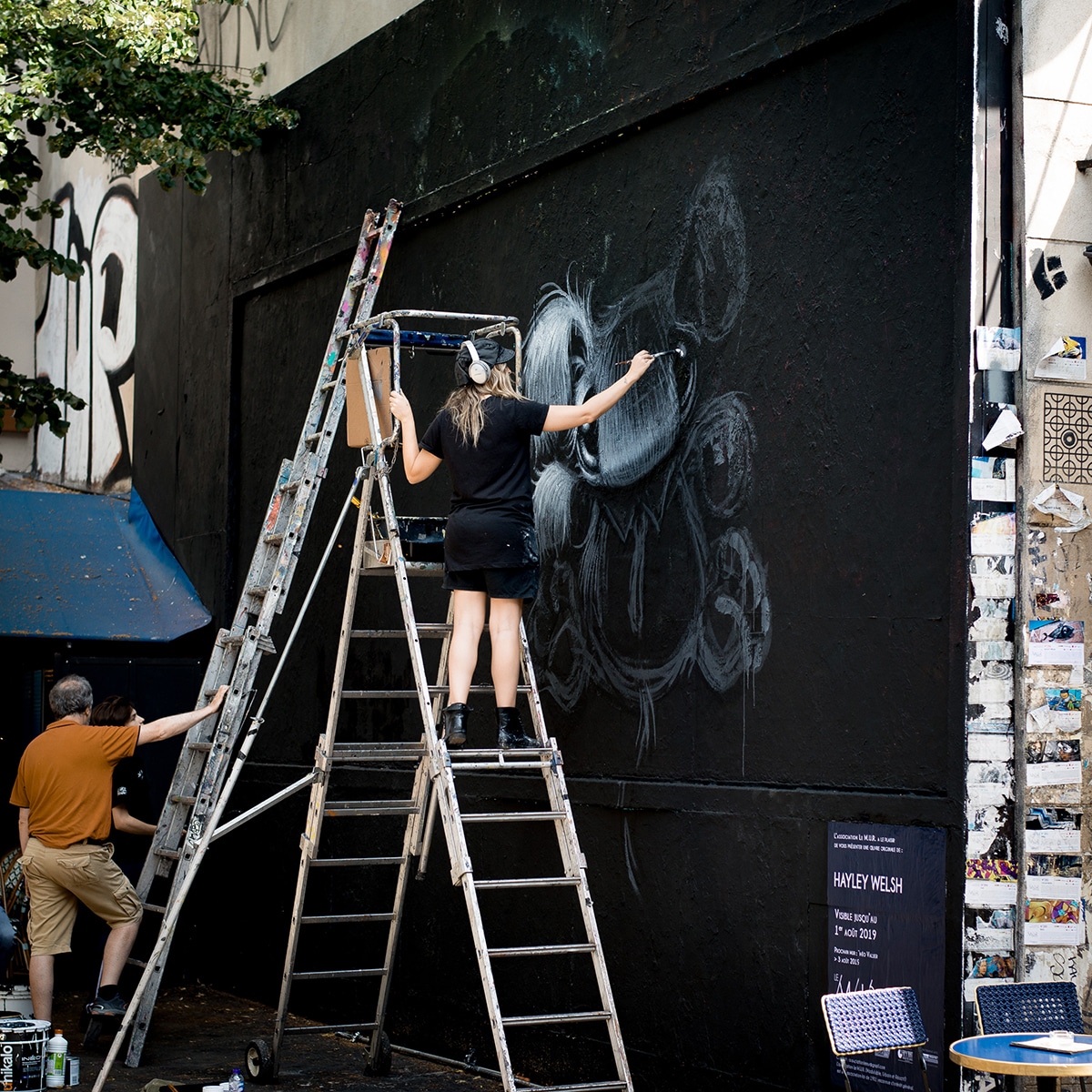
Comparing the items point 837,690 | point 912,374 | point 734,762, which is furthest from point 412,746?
point 912,374

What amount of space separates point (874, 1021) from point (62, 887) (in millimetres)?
4902

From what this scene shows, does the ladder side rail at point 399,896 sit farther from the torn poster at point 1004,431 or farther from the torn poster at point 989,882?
the torn poster at point 1004,431

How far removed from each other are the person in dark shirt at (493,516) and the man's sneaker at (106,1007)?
128 inches

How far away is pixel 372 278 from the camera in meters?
8.23

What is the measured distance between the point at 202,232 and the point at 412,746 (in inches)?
229

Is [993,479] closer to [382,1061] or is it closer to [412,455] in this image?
[412,455]

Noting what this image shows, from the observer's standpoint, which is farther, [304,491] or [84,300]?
[84,300]

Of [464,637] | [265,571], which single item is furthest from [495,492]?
[265,571]

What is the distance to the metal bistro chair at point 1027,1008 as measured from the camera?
15.5 feet

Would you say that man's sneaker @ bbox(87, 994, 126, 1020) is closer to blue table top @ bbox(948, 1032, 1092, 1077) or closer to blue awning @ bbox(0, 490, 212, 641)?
blue awning @ bbox(0, 490, 212, 641)

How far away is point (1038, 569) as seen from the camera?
5.20 metres

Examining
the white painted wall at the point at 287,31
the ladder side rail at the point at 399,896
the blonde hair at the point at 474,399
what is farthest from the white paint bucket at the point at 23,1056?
the white painted wall at the point at 287,31

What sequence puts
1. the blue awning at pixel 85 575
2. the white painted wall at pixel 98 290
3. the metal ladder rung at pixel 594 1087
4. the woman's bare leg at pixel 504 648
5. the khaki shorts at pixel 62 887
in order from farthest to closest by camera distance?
1. the white painted wall at pixel 98 290
2. the blue awning at pixel 85 575
3. the khaki shorts at pixel 62 887
4. the woman's bare leg at pixel 504 648
5. the metal ladder rung at pixel 594 1087

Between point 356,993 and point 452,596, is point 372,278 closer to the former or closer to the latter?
point 452,596
